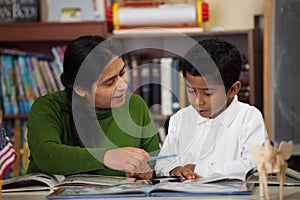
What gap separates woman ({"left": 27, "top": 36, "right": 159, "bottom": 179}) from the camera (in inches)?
66.5

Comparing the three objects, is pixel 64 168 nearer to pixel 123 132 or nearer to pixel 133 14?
pixel 123 132

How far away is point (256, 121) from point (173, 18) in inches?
52.0

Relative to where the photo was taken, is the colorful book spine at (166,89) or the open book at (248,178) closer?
the open book at (248,178)

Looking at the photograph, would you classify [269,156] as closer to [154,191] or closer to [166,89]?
[154,191]

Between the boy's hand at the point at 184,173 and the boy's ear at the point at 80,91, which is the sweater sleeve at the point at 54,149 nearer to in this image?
the boy's ear at the point at 80,91

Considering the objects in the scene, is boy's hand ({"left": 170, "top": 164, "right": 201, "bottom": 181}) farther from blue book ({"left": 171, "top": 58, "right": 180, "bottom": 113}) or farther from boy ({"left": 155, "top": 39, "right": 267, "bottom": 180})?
blue book ({"left": 171, "top": 58, "right": 180, "bottom": 113})

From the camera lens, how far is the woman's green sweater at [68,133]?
5.54ft

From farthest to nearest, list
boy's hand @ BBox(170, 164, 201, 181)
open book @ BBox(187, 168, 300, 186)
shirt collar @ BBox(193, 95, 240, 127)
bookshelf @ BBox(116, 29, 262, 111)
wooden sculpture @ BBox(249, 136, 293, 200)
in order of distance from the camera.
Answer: bookshelf @ BBox(116, 29, 262, 111), shirt collar @ BBox(193, 95, 240, 127), boy's hand @ BBox(170, 164, 201, 181), open book @ BBox(187, 168, 300, 186), wooden sculpture @ BBox(249, 136, 293, 200)

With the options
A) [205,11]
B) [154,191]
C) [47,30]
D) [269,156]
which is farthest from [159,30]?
[269,156]

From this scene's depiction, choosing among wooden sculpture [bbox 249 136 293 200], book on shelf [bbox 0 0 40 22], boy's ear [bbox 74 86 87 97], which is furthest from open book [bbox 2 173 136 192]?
book on shelf [bbox 0 0 40 22]

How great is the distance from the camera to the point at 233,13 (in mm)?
3068

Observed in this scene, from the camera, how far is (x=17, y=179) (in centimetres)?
156

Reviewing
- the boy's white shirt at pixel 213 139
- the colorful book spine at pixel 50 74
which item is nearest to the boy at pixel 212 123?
the boy's white shirt at pixel 213 139

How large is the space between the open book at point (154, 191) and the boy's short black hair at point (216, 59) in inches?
14.2
